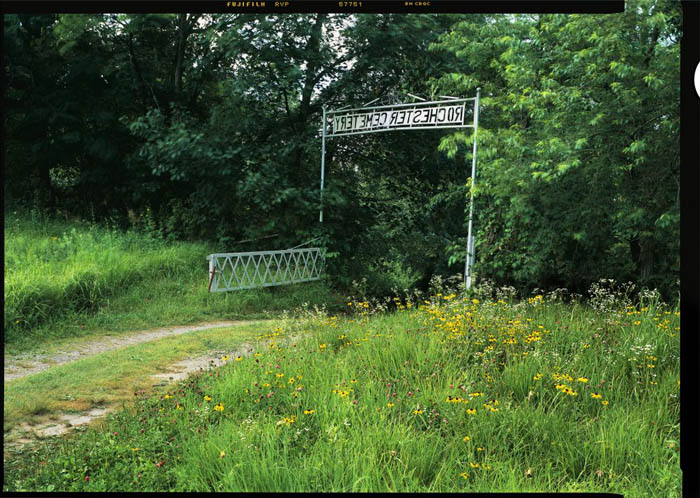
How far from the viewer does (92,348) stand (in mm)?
2182

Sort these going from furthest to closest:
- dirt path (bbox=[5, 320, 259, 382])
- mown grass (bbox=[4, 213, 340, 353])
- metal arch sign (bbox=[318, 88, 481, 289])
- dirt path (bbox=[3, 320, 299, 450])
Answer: metal arch sign (bbox=[318, 88, 481, 289]) → mown grass (bbox=[4, 213, 340, 353]) → dirt path (bbox=[5, 320, 259, 382]) → dirt path (bbox=[3, 320, 299, 450])

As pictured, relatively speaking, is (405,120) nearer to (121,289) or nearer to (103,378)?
(121,289)

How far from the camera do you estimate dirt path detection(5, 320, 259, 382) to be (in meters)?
1.82

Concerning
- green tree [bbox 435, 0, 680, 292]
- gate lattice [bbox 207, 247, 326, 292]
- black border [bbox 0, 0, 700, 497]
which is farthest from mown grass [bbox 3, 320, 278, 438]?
green tree [bbox 435, 0, 680, 292]

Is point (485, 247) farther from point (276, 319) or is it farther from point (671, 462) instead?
point (671, 462)

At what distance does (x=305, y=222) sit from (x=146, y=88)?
43.5 inches

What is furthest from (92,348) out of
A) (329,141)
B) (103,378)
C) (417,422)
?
(329,141)

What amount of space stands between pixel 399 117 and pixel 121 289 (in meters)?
2.08

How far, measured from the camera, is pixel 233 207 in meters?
2.34

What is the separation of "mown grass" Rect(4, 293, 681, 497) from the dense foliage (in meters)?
0.49

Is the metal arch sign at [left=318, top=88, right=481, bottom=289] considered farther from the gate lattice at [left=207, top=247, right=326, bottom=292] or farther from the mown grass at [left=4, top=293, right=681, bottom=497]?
the mown grass at [left=4, top=293, right=681, bottom=497]

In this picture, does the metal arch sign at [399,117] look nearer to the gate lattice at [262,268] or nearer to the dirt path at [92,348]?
the gate lattice at [262,268]

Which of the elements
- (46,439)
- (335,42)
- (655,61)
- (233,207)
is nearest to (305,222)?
(233,207)

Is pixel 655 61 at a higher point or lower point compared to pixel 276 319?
higher
